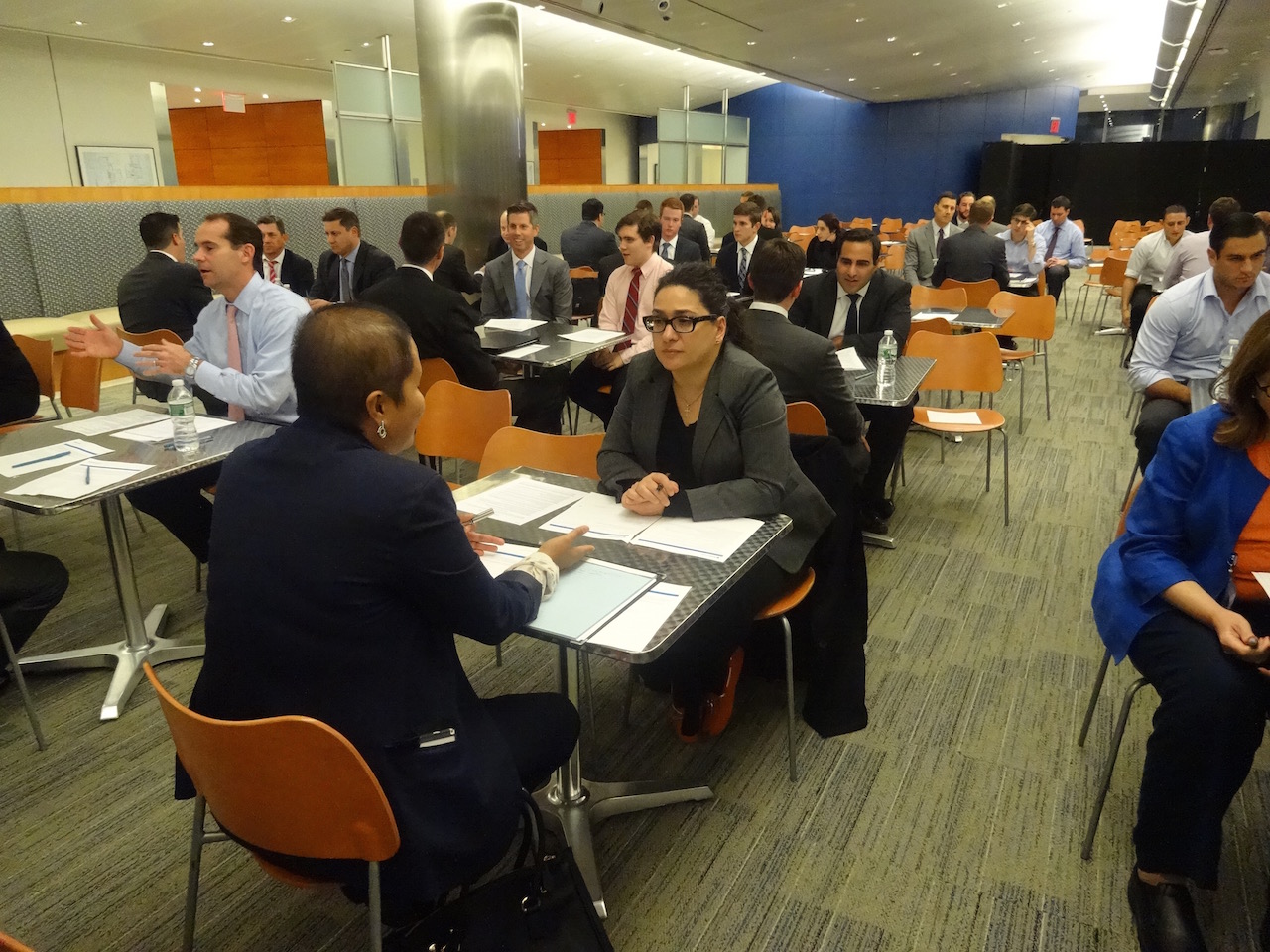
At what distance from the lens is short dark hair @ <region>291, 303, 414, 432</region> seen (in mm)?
1381

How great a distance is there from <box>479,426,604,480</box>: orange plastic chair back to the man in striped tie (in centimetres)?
199

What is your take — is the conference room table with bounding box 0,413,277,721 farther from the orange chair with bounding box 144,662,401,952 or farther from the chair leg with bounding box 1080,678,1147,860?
the chair leg with bounding box 1080,678,1147,860

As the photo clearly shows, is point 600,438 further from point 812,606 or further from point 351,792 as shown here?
point 351,792

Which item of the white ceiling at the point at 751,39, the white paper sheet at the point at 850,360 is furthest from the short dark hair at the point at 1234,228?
the white ceiling at the point at 751,39

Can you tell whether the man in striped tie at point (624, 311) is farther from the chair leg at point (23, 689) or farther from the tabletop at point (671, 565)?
the chair leg at point (23, 689)

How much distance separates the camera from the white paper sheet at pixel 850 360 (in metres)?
3.94

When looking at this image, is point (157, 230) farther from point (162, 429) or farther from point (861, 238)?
point (861, 238)

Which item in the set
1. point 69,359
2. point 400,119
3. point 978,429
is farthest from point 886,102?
point 69,359

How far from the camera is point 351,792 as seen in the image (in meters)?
1.25

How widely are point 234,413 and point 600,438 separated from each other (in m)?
1.40

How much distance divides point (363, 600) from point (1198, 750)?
1.70 metres

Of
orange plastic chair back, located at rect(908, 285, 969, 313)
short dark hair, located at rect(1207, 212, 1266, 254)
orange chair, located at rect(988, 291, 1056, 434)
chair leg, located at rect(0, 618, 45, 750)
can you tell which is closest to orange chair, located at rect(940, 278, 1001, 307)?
orange plastic chair back, located at rect(908, 285, 969, 313)

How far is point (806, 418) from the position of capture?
9.61 ft

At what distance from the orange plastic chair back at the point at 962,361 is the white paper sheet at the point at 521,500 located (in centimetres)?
245
